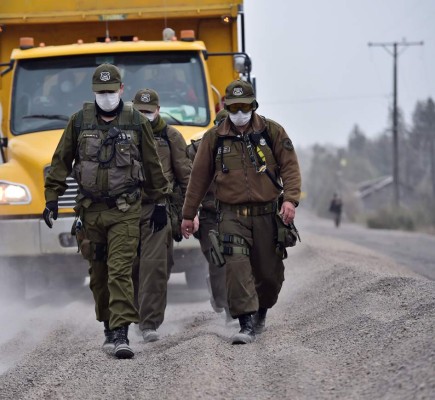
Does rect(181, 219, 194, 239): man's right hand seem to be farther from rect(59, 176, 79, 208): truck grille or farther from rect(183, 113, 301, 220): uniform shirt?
rect(59, 176, 79, 208): truck grille

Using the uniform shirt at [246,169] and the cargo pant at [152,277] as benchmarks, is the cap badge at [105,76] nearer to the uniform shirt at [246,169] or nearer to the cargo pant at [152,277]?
the uniform shirt at [246,169]

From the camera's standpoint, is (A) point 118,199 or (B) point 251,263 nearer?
(A) point 118,199

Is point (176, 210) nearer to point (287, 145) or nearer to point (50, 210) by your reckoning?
point (287, 145)

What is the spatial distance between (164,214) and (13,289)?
3.94 metres

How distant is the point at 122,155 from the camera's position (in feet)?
27.3

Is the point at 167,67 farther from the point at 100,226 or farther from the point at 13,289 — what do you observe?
the point at 100,226

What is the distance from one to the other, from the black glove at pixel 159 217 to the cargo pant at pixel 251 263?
1.81 ft

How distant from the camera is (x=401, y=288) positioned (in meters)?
9.70

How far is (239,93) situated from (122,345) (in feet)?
7.02

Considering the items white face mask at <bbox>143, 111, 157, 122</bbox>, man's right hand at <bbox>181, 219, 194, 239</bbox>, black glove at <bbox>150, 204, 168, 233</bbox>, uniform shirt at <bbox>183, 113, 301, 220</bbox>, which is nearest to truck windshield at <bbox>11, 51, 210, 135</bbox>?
white face mask at <bbox>143, 111, 157, 122</bbox>

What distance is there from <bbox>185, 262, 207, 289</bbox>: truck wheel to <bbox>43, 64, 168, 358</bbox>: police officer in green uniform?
13.5 feet

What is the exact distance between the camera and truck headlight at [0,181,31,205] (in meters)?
11.6

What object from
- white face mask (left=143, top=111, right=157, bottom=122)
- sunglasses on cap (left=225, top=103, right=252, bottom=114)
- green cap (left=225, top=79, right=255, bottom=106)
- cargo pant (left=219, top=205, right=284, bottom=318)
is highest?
green cap (left=225, top=79, right=255, bottom=106)

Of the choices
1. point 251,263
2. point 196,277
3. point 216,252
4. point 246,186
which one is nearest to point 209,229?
point 251,263
